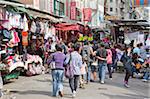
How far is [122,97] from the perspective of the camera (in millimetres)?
11906

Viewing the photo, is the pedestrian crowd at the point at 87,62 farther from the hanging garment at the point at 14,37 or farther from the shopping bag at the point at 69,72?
the hanging garment at the point at 14,37

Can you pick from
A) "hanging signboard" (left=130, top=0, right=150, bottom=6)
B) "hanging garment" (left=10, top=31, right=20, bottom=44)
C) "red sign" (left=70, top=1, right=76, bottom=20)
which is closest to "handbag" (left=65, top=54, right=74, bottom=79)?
"hanging garment" (left=10, top=31, right=20, bottom=44)

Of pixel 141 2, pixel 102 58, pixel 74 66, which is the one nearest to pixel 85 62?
pixel 102 58

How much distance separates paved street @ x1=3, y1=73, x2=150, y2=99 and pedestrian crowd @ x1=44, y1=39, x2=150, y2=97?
1.43 ft

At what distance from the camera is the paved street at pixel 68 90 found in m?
11.7

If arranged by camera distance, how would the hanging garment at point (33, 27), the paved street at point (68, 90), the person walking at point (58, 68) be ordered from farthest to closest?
the hanging garment at point (33, 27) → the paved street at point (68, 90) → the person walking at point (58, 68)

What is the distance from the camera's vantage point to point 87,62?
14.7 metres

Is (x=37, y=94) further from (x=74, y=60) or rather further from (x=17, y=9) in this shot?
(x=17, y=9)

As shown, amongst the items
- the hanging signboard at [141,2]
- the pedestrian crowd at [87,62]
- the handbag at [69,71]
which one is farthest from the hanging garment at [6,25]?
the hanging signboard at [141,2]

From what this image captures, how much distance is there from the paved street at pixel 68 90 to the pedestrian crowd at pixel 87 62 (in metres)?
0.44

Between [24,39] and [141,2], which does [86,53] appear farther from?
[141,2]

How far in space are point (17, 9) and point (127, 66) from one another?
5.59 metres

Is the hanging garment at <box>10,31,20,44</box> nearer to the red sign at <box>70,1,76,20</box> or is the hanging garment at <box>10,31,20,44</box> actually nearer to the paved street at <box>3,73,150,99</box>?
the paved street at <box>3,73,150,99</box>

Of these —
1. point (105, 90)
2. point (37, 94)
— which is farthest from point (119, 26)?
point (37, 94)
